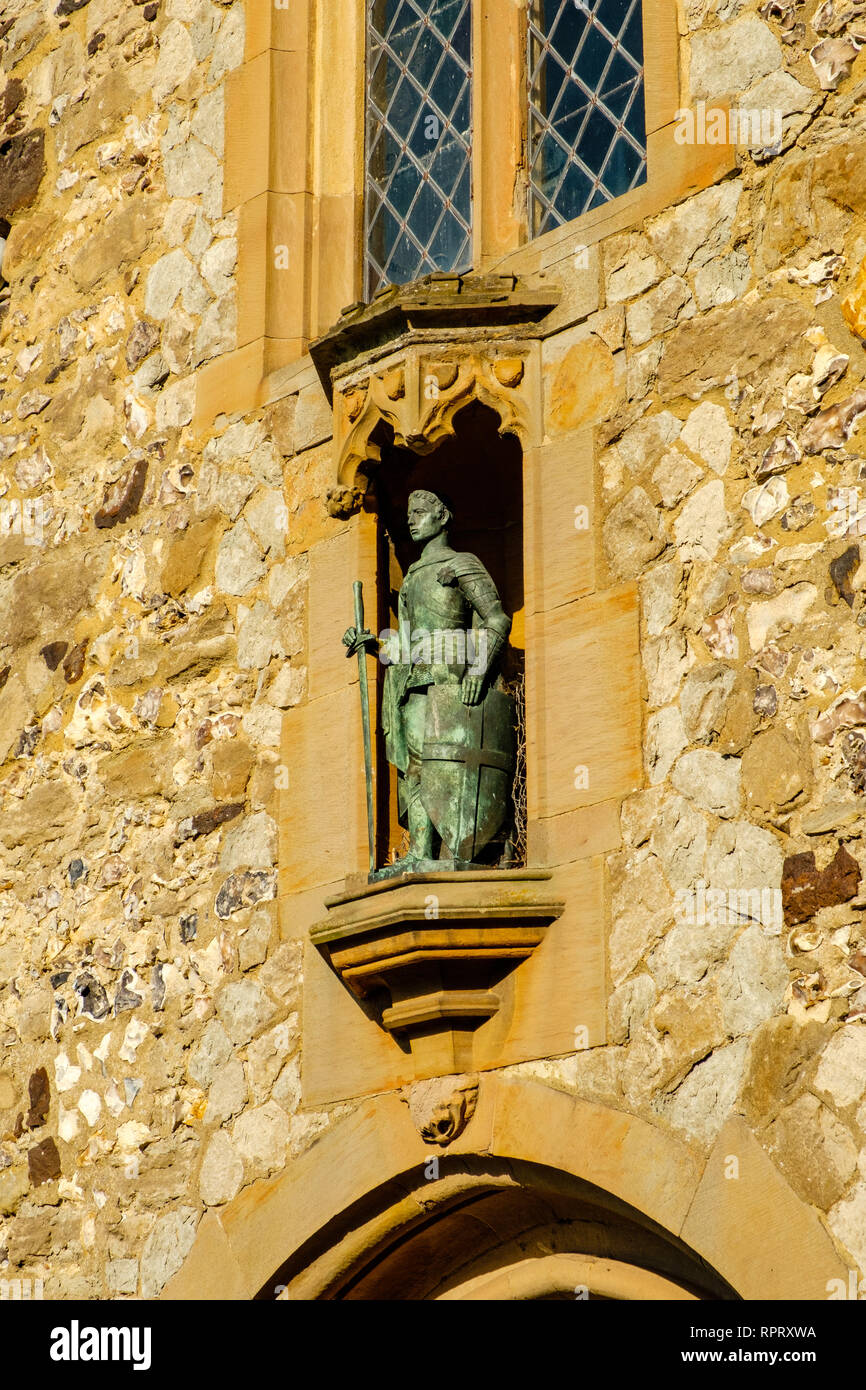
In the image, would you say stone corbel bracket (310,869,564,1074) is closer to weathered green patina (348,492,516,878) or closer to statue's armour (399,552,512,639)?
weathered green patina (348,492,516,878)

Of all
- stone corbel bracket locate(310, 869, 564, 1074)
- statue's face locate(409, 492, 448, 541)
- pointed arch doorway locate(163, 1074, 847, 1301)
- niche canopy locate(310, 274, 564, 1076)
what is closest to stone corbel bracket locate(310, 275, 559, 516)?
niche canopy locate(310, 274, 564, 1076)

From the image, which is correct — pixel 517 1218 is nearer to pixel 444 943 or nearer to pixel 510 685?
pixel 444 943

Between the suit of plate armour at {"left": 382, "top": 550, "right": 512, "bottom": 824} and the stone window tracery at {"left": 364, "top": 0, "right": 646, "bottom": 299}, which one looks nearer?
the suit of plate armour at {"left": 382, "top": 550, "right": 512, "bottom": 824}

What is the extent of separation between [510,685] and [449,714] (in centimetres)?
34

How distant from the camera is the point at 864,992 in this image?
→ 592cm

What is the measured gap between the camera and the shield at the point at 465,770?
706 cm

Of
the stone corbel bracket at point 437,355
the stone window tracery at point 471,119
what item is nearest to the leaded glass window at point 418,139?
the stone window tracery at point 471,119

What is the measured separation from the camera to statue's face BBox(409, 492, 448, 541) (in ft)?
24.3

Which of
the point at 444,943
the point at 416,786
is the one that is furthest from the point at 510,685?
the point at 444,943

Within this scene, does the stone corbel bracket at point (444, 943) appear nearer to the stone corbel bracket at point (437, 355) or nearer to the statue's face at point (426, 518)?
the statue's face at point (426, 518)

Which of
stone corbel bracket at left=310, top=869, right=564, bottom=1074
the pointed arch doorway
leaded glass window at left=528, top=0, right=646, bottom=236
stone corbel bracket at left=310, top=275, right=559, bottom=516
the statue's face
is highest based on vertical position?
leaded glass window at left=528, top=0, right=646, bottom=236

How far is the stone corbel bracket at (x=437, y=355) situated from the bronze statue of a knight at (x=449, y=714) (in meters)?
0.41

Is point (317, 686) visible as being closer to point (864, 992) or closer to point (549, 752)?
point (549, 752)

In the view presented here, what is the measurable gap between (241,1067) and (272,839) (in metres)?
0.66
